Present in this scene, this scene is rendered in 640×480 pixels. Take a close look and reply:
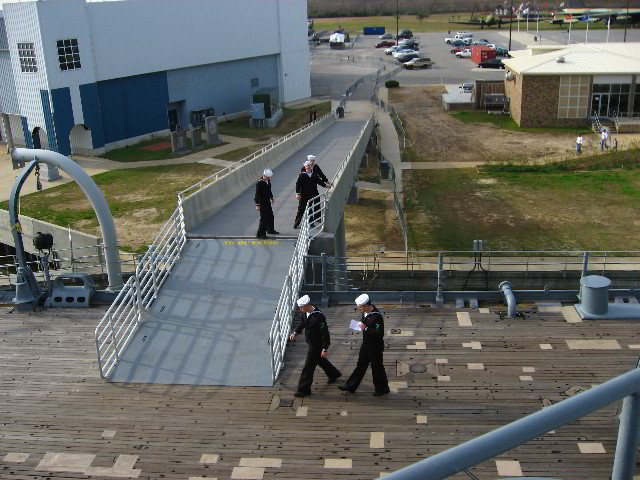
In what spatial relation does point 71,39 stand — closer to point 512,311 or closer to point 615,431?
point 512,311

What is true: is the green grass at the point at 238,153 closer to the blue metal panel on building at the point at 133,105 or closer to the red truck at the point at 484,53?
the blue metal panel on building at the point at 133,105

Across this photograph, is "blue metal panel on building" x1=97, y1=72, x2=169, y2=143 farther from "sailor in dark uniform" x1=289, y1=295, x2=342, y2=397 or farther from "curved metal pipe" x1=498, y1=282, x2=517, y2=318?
"sailor in dark uniform" x1=289, y1=295, x2=342, y2=397

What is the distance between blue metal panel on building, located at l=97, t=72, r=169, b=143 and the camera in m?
45.7

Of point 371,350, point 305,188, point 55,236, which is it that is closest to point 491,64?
point 55,236

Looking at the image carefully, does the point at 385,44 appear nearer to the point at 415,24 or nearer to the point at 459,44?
A: the point at 459,44

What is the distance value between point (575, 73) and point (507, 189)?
1708 centimetres

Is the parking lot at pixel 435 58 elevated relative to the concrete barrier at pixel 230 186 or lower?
lower

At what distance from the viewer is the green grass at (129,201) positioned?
30219 mm

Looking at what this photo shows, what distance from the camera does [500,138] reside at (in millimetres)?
46156

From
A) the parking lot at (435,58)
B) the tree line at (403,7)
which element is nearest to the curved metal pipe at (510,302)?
the parking lot at (435,58)

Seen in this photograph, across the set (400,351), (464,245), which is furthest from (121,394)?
(464,245)

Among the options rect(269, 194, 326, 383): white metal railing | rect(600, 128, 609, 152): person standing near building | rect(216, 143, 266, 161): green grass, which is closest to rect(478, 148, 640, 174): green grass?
rect(600, 128, 609, 152): person standing near building

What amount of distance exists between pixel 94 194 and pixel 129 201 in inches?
724

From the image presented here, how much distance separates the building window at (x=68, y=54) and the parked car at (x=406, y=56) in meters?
45.5
